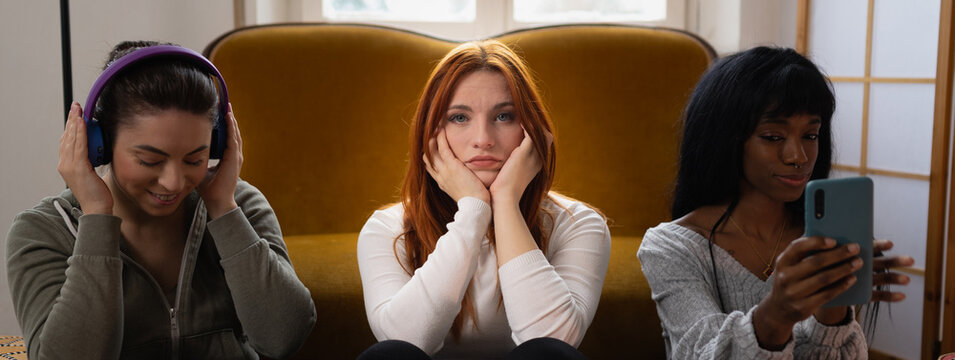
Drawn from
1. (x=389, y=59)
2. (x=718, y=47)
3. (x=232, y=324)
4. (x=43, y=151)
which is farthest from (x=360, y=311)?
(x=718, y=47)

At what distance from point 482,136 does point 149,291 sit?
578 mm

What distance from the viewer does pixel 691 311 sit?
1.31 metres

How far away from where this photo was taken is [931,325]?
2.31 m

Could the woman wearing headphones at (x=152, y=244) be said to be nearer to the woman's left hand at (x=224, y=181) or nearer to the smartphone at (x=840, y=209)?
the woman's left hand at (x=224, y=181)

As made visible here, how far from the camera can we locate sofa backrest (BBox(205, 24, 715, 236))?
8.33 feet

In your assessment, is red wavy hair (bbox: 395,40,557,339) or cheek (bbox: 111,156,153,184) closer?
cheek (bbox: 111,156,153,184)

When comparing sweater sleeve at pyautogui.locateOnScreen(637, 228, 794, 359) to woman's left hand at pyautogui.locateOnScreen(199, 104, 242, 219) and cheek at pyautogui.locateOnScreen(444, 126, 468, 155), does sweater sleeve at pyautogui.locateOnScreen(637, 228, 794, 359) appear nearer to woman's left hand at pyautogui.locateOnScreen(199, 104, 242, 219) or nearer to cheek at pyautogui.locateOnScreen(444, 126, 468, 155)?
cheek at pyautogui.locateOnScreen(444, 126, 468, 155)

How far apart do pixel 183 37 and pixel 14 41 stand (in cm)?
53

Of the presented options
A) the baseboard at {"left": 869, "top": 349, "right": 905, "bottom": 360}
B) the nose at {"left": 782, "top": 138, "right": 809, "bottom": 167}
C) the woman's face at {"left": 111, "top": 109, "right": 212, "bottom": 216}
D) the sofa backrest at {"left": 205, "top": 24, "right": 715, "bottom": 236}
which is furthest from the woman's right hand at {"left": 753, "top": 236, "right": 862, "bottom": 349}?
the baseboard at {"left": 869, "top": 349, "right": 905, "bottom": 360}

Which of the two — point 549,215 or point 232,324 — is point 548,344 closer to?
point 549,215

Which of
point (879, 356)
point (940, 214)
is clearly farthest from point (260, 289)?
point (879, 356)

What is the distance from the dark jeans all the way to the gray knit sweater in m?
0.20

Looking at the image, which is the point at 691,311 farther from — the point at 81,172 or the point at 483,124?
the point at 81,172

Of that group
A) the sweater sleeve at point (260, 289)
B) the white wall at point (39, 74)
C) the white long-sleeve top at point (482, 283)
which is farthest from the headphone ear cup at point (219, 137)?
the white wall at point (39, 74)
